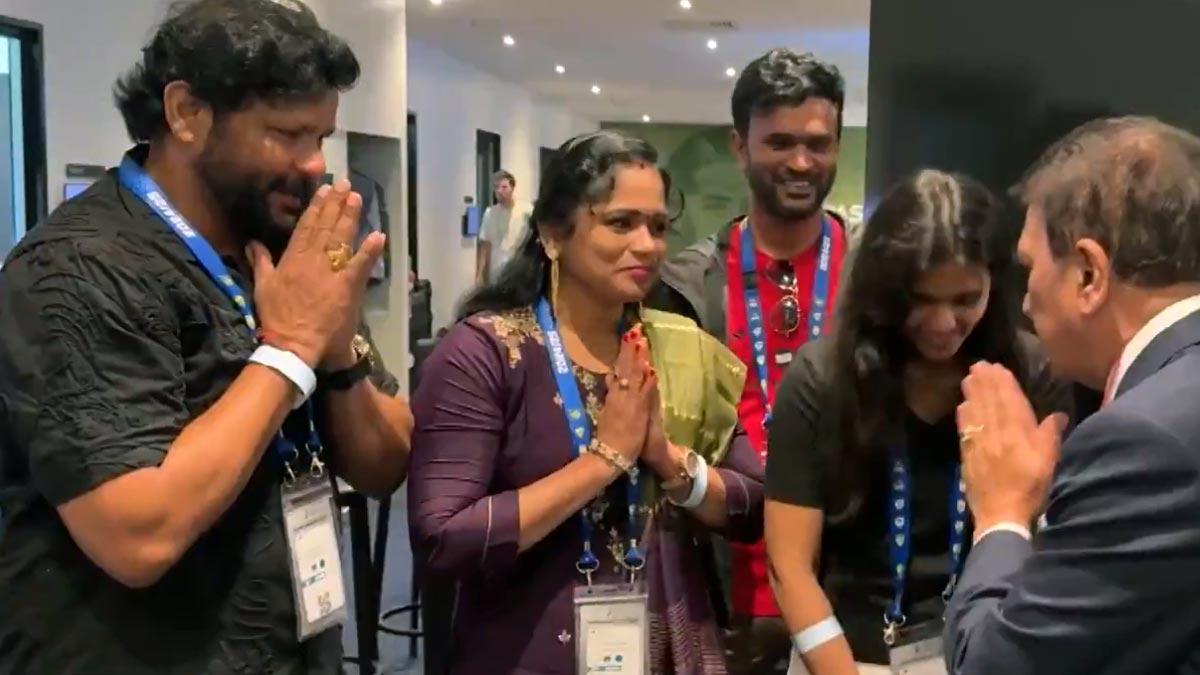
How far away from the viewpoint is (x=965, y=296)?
5.45 feet

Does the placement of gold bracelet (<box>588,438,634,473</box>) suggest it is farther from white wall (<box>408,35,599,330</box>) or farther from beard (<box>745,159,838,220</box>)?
white wall (<box>408,35,599,330</box>)

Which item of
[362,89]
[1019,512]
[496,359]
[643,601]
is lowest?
[643,601]

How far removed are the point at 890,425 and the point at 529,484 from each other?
53 cm

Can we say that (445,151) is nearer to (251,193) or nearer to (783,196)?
(783,196)

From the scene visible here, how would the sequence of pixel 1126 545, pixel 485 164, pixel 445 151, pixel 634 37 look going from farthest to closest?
pixel 485 164 → pixel 445 151 → pixel 634 37 → pixel 1126 545

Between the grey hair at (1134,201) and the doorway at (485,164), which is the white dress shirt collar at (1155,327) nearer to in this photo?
the grey hair at (1134,201)

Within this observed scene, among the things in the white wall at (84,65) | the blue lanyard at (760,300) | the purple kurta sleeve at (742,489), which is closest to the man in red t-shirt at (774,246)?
the blue lanyard at (760,300)

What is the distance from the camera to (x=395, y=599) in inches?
178

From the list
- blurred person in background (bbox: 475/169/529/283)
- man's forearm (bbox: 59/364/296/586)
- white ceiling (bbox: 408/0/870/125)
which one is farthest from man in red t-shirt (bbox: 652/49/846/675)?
blurred person in background (bbox: 475/169/529/283)

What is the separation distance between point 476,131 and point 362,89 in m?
6.35

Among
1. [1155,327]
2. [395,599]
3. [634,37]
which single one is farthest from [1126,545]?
[634,37]

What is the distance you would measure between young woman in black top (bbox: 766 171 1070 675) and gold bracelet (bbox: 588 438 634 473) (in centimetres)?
24

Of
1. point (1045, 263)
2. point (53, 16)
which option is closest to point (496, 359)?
point (1045, 263)

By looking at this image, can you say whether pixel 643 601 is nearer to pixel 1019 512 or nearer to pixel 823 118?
pixel 1019 512
